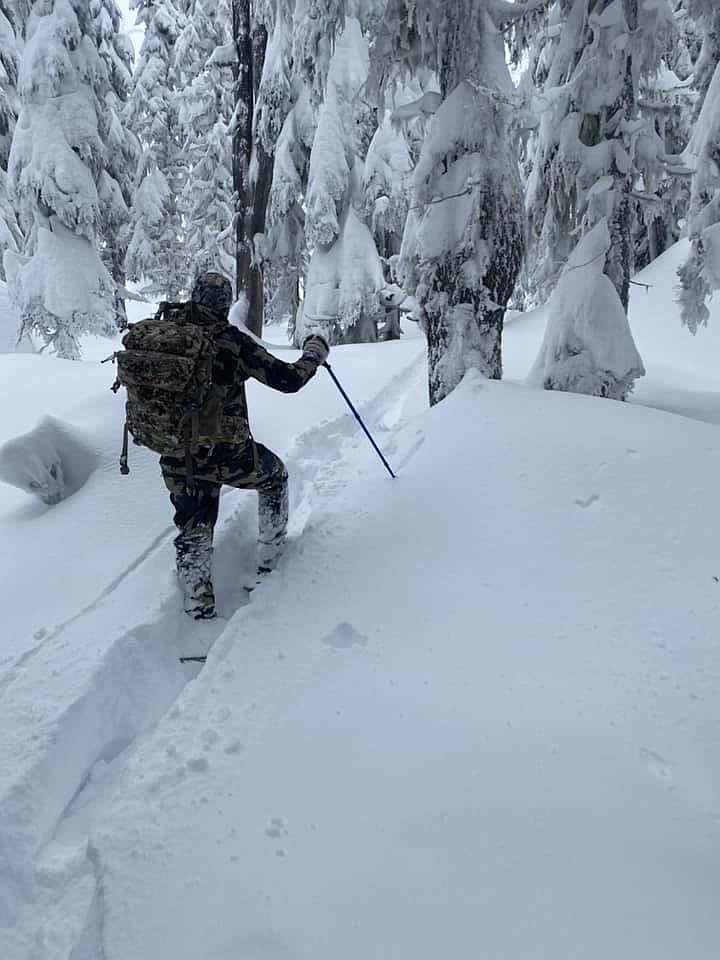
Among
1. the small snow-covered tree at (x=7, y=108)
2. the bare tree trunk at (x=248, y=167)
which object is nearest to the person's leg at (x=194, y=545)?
the bare tree trunk at (x=248, y=167)

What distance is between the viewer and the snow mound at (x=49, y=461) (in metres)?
5.28

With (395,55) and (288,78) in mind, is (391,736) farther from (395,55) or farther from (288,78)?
(288,78)

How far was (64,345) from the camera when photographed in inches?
623

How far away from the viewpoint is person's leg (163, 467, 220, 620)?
159 inches

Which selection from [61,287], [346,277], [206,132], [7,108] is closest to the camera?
[61,287]

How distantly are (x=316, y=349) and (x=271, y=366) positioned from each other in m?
0.45

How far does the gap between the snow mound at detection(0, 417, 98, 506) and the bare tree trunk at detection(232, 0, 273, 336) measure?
6628 millimetres

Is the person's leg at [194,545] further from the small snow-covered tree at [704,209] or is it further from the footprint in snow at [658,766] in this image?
the small snow-covered tree at [704,209]

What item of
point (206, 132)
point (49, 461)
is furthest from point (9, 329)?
point (49, 461)

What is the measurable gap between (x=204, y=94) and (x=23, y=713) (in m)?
23.4

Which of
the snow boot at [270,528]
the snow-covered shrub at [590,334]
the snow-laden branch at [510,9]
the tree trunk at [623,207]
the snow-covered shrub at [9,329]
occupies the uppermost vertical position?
the snow-laden branch at [510,9]

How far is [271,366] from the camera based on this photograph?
404cm

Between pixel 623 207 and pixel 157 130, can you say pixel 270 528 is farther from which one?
pixel 157 130

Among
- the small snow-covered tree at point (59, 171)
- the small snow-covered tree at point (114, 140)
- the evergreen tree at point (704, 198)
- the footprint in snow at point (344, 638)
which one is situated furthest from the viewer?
the small snow-covered tree at point (114, 140)
